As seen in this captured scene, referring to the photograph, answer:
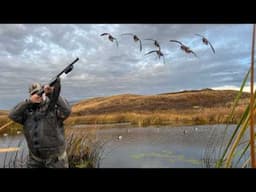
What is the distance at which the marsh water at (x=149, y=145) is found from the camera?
3.74 metres

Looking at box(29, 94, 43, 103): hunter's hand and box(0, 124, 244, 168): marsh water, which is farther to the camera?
box(0, 124, 244, 168): marsh water

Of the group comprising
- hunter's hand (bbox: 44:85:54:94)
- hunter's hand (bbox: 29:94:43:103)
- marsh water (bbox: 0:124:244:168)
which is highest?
hunter's hand (bbox: 44:85:54:94)

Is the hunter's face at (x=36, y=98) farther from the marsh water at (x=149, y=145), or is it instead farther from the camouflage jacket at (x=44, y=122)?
the marsh water at (x=149, y=145)

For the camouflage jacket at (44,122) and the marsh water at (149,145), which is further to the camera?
the marsh water at (149,145)

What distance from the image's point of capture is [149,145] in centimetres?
460

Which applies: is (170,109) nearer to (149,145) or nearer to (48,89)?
(149,145)

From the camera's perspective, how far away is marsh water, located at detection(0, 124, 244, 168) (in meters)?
3.74

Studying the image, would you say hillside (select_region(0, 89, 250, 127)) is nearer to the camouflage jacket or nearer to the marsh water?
the marsh water

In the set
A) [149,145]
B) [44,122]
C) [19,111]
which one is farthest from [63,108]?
[149,145]

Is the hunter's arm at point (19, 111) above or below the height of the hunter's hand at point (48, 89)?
below

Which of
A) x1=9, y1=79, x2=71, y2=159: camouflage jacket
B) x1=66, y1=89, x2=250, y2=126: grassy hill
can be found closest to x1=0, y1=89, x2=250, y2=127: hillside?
x1=66, y1=89, x2=250, y2=126: grassy hill

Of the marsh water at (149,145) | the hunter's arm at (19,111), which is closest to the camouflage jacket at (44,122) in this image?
the hunter's arm at (19,111)
